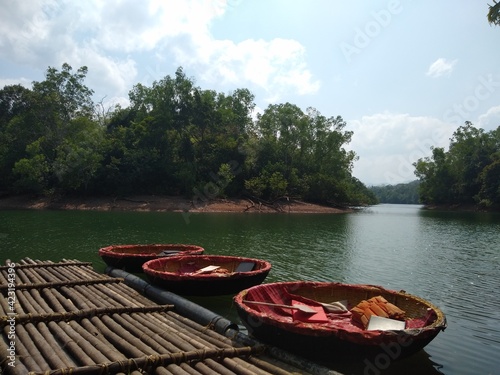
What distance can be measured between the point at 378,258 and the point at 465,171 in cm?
5850

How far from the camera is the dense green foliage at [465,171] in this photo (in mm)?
62656

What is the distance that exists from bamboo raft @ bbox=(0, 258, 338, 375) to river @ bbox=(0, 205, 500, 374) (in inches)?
78.1

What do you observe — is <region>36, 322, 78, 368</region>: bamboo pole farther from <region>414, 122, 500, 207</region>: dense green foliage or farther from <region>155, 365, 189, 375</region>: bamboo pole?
<region>414, 122, 500, 207</region>: dense green foliage

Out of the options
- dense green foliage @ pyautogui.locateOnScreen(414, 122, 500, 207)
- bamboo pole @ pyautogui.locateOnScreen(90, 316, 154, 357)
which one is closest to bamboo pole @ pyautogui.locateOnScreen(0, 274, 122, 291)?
bamboo pole @ pyautogui.locateOnScreen(90, 316, 154, 357)

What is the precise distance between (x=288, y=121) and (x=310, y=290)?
5289 centimetres

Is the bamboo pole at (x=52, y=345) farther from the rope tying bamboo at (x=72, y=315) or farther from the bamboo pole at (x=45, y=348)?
the rope tying bamboo at (x=72, y=315)

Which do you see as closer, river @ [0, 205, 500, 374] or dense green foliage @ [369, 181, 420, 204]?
river @ [0, 205, 500, 374]

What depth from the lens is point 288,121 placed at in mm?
60000

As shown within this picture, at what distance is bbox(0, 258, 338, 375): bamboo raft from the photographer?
16.4 feet

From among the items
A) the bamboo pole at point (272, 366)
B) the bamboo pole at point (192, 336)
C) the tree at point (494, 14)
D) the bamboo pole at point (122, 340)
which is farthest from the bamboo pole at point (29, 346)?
the tree at point (494, 14)

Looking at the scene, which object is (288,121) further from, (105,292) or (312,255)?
(105,292)

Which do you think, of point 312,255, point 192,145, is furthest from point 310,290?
point 192,145

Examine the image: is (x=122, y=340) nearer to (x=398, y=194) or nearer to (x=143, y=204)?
(x=143, y=204)

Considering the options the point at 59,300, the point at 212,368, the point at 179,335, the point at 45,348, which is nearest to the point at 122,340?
the point at 179,335
